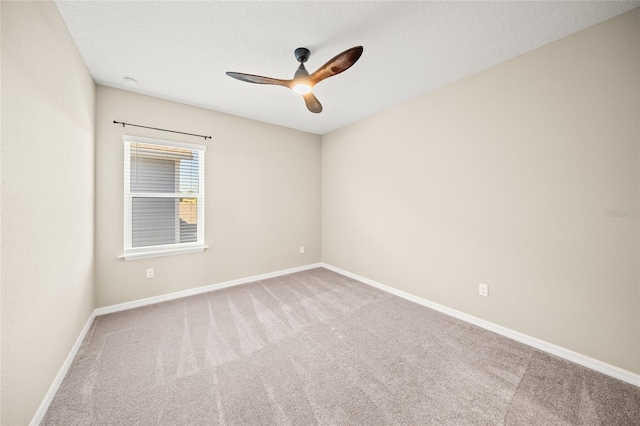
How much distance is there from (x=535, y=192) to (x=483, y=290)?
3.53 feet

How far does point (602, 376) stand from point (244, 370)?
2.70m

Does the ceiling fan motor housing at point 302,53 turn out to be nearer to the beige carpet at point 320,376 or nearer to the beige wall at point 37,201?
the beige wall at point 37,201

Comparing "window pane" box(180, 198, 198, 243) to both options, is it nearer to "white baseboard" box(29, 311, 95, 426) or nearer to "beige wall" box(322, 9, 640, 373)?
"white baseboard" box(29, 311, 95, 426)

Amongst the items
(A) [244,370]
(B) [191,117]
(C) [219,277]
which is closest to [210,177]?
(B) [191,117]

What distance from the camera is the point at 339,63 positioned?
5.39 feet

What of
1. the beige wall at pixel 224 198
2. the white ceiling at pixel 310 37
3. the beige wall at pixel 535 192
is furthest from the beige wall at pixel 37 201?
the beige wall at pixel 535 192

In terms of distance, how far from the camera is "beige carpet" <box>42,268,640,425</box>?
1.40 meters

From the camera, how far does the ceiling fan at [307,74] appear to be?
5.22ft

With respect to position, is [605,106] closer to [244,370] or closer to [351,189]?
[351,189]

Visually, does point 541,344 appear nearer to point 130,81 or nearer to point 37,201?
point 37,201

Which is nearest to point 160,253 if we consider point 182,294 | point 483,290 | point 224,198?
point 182,294

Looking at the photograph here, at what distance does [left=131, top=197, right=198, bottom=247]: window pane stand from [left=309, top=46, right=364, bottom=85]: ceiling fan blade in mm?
2484

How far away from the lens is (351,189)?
3939 mm

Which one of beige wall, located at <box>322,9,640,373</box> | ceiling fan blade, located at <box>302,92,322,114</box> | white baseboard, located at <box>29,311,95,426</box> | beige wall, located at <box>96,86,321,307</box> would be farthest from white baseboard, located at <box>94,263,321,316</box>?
ceiling fan blade, located at <box>302,92,322,114</box>
